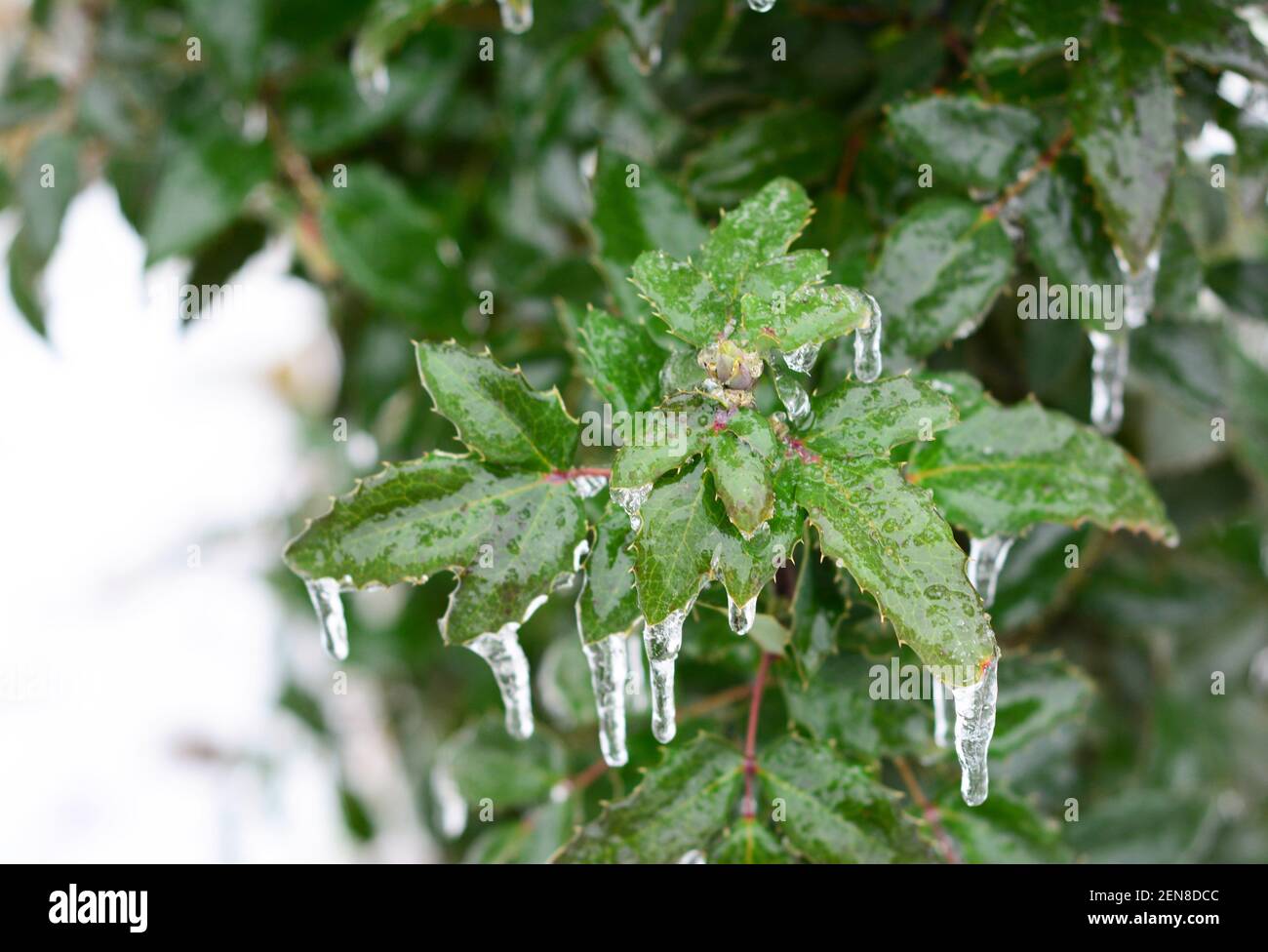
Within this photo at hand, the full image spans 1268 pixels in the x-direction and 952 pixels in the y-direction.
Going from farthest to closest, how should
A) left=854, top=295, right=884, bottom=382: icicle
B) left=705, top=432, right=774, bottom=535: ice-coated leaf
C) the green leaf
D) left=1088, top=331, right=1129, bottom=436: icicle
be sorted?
1. the green leaf
2. left=1088, top=331, right=1129, bottom=436: icicle
3. left=854, top=295, right=884, bottom=382: icicle
4. left=705, top=432, right=774, bottom=535: ice-coated leaf

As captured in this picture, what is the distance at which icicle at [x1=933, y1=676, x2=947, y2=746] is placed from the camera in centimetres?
63

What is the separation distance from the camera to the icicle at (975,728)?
1.70 feet

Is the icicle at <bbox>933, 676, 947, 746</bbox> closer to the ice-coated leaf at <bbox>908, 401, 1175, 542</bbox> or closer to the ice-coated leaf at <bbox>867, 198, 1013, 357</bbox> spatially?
the ice-coated leaf at <bbox>908, 401, 1175, 542</bbox>

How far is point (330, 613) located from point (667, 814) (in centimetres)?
22

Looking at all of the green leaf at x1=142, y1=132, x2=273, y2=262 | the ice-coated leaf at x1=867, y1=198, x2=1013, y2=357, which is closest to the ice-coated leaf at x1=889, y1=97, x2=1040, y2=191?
the ice-coated leaf at x1=867, y1=198, x2=1013, y2=357

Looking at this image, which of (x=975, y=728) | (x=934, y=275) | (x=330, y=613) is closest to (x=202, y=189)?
(x=330, y=613)

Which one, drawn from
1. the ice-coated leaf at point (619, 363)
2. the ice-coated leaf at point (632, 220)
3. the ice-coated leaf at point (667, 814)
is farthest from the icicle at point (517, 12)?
the ice-coated leaf at point (667, 814)

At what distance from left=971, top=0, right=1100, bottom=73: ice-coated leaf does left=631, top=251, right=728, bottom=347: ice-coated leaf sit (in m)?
0.26

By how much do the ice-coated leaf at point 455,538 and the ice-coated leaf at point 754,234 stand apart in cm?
14

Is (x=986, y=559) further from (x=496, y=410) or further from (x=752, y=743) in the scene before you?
(x=496, y=410)

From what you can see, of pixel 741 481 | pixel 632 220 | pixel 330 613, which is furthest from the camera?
pixel 632 220

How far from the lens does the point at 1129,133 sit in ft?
2.07

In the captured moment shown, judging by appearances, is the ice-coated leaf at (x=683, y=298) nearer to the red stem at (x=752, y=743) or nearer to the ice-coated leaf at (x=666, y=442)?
the ice-coated leaf at (x=666, y=442)
